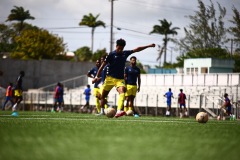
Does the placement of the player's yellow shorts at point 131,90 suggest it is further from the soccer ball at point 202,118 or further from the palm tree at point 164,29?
the palm tree at point 164,29

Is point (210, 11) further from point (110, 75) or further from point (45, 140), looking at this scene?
point (45, 140)

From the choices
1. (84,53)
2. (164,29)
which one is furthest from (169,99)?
(84,53)

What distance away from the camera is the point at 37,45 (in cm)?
9012

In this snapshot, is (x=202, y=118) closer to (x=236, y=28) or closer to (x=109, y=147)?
(x=109, y=147)

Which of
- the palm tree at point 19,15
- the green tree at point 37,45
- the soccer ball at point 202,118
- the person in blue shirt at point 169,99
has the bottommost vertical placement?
the soccer ball at point 202,118

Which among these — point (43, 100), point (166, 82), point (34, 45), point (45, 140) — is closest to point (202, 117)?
point (45, 140)

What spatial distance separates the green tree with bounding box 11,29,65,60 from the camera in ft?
294

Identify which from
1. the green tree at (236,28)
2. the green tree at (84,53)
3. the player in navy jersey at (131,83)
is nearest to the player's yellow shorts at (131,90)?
the player in navy jersey at (131,83)

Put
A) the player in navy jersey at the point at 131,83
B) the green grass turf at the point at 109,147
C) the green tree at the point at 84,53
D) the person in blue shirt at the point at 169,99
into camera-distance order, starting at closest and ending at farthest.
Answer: the green grass turf at the point at 109,147 → the player in navy jersey at the point at 131,83 → the person in blue shirt at the point at 169,99 → the green tree at the point at 84,53

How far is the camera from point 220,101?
119 ft

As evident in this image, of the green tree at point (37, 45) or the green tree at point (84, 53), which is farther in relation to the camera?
the green tree at point (84, 53)

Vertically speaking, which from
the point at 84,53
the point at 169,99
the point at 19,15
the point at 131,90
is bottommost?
the point at 169,99

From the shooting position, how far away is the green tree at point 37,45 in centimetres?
8962

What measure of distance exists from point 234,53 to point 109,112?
59.2 metres
